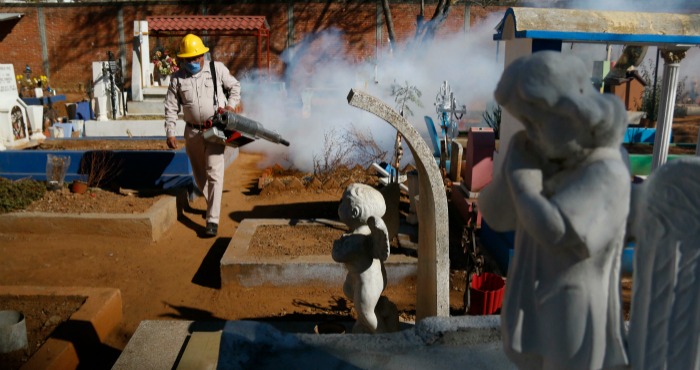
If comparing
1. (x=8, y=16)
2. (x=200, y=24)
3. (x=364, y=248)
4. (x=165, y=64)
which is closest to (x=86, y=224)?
(x=364, y=248)

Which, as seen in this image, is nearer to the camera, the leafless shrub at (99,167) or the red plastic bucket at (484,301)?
the red plastic bucket at (484,301)

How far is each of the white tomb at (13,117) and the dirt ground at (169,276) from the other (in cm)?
358

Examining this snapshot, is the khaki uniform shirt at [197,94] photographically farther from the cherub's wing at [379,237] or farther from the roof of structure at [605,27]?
the cherub's wing at [379,237]

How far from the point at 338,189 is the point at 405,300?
131 inches

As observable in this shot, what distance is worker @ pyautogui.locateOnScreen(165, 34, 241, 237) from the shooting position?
6.60 m

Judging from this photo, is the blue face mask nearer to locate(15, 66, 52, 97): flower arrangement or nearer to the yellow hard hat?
the yellow hard hat

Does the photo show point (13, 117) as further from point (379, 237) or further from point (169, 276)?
point (379, 237)

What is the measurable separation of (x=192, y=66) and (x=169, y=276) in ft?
8.01

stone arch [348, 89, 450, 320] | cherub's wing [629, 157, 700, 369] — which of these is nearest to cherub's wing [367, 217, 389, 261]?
stone arch [348, 89, 450, 320]

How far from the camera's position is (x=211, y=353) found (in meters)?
3.59

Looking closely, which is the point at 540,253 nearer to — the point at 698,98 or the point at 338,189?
the point at 338,189

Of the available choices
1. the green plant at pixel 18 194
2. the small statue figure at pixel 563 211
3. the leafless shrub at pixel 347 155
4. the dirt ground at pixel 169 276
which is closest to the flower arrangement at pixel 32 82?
the leafless shrub at pixel 347 155

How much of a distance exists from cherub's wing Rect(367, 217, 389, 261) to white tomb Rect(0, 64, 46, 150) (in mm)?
8742

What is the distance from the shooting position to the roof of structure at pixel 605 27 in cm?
554
